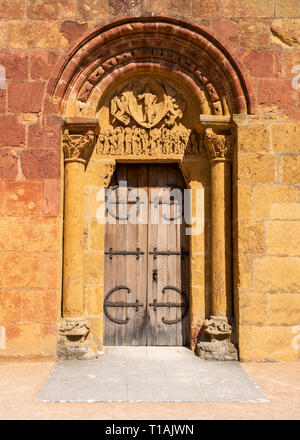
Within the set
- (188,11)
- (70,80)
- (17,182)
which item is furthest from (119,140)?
(188,11)

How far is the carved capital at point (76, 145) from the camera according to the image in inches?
198

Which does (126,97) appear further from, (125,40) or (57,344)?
(57,344)

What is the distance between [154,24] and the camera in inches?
197

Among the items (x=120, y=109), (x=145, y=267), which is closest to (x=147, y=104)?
(x=120, y=109)

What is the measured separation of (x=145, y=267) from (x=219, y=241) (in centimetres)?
94

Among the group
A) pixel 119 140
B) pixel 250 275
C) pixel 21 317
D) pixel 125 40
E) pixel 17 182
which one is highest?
pixel 125 40

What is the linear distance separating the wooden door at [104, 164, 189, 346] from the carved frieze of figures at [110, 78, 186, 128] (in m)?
0.78

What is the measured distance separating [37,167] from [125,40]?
5.78 ft

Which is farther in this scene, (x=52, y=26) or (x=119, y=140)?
(x=119, y=140)

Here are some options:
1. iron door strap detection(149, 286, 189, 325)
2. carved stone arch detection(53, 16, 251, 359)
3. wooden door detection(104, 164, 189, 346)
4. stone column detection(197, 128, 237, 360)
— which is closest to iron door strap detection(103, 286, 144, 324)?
wooden door detection(104, 164, 189, 346)

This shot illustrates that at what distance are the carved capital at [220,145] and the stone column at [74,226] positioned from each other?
4.36 ft

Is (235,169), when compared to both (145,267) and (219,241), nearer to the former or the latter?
(219,241)

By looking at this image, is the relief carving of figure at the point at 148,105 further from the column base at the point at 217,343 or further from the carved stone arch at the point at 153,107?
the column base at the point at 217,343

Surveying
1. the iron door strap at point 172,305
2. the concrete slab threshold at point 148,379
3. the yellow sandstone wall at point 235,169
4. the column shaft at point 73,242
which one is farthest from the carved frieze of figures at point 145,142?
the concrete slab threshold at point 148,379
